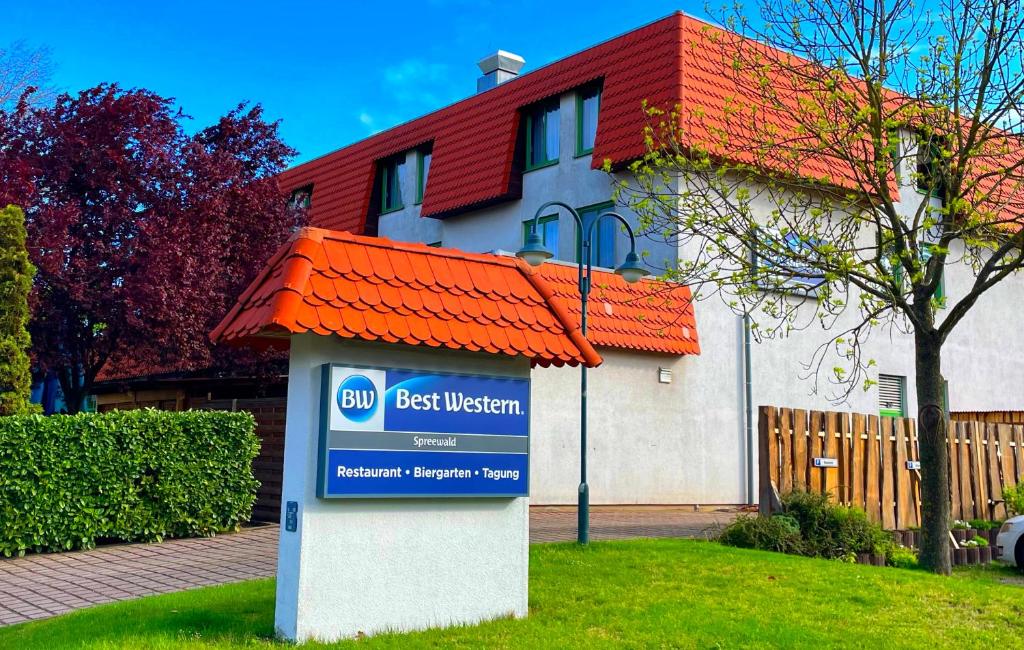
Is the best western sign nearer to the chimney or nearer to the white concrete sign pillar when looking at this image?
the white concrete sign pillar

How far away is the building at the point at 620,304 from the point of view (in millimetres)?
18828

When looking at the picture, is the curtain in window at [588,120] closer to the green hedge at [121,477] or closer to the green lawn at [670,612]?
the green hedge at [121,477]

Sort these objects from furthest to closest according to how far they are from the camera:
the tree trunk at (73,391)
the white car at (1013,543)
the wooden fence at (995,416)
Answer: the wooden fence at (995,416)
the tree trunk at (73,391)
the white car at (1013,543)

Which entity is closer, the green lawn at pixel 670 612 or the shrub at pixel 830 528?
the green lawn at pixel 670 612

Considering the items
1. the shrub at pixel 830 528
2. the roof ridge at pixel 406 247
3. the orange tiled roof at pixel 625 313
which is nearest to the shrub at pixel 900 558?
the shrub at pixel 830 528

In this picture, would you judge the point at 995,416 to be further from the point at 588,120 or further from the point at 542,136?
the point at 542,136

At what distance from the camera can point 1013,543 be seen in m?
13.6

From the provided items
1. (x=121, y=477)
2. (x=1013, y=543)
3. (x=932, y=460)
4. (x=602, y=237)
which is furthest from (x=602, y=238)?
(x=121, y=477)

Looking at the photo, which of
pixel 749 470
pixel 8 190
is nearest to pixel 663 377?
pixel 749 470

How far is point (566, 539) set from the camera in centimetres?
1317

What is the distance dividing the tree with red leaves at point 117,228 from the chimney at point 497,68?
37.9 feet

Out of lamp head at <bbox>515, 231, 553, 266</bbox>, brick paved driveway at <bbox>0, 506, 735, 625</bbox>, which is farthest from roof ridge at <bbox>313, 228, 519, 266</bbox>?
brick paved driveway at <bbox>0, 506, 735, 625</bbox>

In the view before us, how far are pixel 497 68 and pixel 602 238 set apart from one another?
8930 mm

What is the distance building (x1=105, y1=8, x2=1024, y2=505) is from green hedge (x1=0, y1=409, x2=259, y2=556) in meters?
5.55
